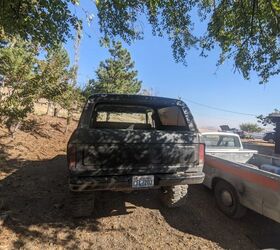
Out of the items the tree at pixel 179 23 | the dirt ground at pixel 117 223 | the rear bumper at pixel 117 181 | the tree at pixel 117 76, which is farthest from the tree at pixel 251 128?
the rear bumper at pixel 117 181

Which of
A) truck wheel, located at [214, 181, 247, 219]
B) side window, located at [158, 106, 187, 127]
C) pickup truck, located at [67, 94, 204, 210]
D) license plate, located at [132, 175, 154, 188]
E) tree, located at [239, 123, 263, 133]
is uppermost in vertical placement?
tree, located at [239, 123, 263, 133]

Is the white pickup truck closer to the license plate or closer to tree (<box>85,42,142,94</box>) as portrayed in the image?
the license plate

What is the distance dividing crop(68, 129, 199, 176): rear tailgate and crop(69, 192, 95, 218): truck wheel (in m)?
0.68

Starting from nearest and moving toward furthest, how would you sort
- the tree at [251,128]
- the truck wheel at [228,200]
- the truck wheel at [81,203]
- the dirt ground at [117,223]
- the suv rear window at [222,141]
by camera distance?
the dirt ground at [117,223], the truck wheel at [81,203], the truck wheel at [228,200], the suv rear window at [222,141], the tree at [251,128]

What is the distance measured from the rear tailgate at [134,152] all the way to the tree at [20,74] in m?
4.40

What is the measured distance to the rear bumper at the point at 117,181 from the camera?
3.46 meters

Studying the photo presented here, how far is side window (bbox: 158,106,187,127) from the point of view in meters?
4.66

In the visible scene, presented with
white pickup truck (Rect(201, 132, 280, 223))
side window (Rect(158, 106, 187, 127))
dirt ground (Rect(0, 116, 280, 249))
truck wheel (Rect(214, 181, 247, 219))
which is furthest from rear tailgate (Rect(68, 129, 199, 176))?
truck wheel (Rect(214, 181, 247, 219))

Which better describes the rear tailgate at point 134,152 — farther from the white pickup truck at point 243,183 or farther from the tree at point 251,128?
the tree at point 251,128

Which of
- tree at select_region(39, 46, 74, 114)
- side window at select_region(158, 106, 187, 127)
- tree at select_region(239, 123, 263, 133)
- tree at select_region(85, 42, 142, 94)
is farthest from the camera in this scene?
tree at select_region(239, 123, 263, 133)

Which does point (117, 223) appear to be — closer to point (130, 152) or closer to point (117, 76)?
point (130, 152)

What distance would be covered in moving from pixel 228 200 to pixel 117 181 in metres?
2.43

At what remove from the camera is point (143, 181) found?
379cm

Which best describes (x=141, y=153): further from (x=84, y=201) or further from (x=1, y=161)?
(x=1, y=161)
